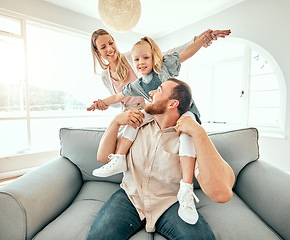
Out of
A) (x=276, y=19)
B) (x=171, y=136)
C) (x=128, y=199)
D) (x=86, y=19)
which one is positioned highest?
(x=86, y=19)

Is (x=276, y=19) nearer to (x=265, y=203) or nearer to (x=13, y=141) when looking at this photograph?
(x=265, y=203)

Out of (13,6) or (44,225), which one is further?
(13,6)

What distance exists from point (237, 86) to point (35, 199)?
3559mm

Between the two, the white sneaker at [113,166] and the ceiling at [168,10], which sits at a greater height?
the ceiling at [168,10]

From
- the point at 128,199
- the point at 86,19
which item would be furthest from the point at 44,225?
the point at 86,19

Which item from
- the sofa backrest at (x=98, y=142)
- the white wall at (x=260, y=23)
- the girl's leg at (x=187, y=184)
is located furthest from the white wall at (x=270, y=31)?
the girl's leg at (x=187, y=184)

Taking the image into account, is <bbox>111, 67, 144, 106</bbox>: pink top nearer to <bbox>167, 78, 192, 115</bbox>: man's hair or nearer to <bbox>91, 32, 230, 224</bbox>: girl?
<bbox>91, 32, 230, 224</bbox>: girl

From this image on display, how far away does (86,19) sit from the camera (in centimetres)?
330

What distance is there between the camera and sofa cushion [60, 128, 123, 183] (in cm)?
130

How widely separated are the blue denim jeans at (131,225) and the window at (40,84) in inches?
105

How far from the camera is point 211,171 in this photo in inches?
29.1

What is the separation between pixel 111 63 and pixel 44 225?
1.32 meters

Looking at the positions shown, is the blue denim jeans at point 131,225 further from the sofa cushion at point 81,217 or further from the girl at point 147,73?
the girl at point 147,73

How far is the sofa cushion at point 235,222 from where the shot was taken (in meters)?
0.83
